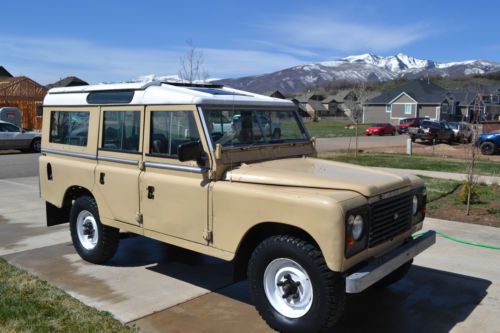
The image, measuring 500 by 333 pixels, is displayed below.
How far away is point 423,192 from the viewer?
15.7ft

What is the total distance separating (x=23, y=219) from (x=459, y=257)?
686 cm

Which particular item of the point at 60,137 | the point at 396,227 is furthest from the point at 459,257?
the point at 60,137

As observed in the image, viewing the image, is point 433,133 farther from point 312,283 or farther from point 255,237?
point 312,283

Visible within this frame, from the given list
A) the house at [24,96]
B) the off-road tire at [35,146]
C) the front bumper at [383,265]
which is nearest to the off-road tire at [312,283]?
the front bumper at [383,265]

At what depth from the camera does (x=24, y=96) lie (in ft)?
98.6

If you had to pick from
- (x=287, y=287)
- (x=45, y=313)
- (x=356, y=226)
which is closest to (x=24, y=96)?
(x=45, y=313)

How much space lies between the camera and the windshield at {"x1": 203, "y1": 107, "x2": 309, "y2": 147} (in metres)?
4.63

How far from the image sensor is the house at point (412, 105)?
6775 centimetres

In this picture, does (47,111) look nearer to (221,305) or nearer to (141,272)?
(141,272)

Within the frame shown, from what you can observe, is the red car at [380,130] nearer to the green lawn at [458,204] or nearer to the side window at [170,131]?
the green lawn at [458,204]

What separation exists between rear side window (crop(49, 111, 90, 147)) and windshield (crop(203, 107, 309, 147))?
1.91 metres

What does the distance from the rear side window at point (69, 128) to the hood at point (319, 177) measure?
7.59 ft

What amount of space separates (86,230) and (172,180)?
6.17ft

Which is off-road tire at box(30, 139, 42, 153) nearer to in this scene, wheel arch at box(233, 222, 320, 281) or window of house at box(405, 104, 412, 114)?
wheel arch at box(233, 222, 320, 281)
